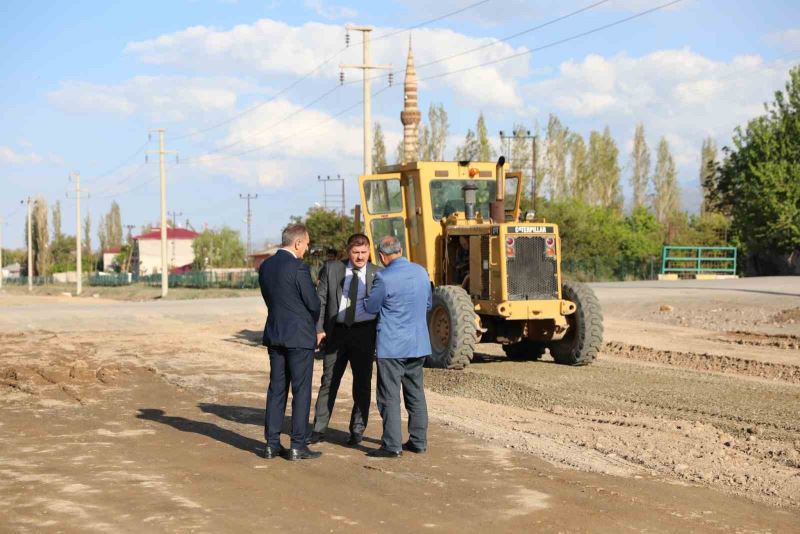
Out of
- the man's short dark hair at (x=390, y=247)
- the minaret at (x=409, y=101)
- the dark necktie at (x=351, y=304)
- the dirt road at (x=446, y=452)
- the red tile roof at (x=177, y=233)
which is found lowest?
the dirt road at (x=446, y=452)

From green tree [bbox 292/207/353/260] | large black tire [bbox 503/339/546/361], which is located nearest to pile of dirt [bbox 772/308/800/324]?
large black tire [bbox 503/339/546/361]

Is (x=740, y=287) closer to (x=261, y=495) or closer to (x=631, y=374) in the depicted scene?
(x=631, y=374)

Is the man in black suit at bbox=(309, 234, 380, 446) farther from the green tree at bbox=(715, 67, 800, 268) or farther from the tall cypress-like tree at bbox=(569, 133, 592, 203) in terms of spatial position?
the tall cypress-like tree at bbox=(569, 133, 592, 203)

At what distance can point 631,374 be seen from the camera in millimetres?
14711

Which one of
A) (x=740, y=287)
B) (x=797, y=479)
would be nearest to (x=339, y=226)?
(x=740, y=287)

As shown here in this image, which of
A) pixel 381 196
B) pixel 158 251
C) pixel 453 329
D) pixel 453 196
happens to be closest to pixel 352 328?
pixel 453 329

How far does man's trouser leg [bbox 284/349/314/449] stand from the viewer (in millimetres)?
8656

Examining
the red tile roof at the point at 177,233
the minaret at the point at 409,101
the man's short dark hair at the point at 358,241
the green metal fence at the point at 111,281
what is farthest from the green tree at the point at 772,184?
the red tile roof at the point at 177,233

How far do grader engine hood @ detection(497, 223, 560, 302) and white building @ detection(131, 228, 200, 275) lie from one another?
11872 cm

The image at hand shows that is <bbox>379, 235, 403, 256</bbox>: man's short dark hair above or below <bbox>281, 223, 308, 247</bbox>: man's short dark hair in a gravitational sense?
below

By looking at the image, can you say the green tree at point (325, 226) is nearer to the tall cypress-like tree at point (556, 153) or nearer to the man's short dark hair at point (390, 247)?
the tall cypress-like tree at point (556, 153)

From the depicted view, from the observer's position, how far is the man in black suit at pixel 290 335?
8.66 metres

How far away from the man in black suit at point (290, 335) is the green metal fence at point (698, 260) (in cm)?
4240

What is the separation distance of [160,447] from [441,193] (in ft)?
27.4
